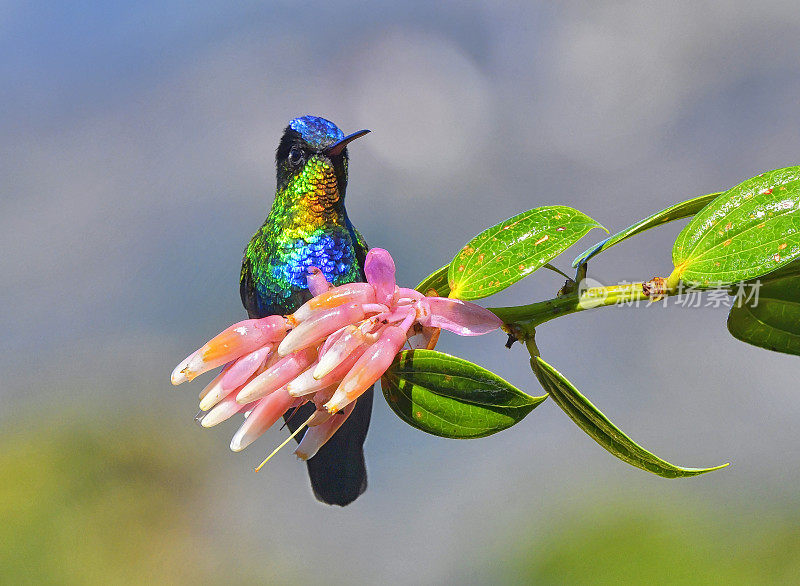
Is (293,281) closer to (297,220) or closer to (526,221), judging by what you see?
(297,220)

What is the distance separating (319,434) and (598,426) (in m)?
0.13

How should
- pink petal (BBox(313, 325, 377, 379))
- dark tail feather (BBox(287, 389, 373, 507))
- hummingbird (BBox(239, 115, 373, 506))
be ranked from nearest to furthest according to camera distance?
pink petal (BBox(313, 325, 377, 379)) < dark tail feather (BBox(287, 389, 373, 507)) < hummingbird (BBox(239, 115, 373, 506))

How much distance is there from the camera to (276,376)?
0.35 metres

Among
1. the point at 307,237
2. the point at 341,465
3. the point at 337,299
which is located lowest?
the point at 341,465

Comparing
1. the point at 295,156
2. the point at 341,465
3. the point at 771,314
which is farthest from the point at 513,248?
the point at 295,156

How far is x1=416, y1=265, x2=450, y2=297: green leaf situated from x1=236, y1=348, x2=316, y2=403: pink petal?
93 mm

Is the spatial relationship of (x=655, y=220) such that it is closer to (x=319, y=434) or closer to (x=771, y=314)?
(x=771, y=314)

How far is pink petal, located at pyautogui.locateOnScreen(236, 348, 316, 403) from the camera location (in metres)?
0.35

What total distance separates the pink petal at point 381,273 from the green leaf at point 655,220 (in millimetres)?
101

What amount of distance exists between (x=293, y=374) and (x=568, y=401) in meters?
0.13

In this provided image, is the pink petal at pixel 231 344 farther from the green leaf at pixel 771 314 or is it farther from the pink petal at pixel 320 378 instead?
the green leaf at pixel 771 314

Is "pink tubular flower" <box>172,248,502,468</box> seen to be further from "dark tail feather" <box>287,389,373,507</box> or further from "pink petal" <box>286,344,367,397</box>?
"dark tail feather" <box>287,389,373,507</box>

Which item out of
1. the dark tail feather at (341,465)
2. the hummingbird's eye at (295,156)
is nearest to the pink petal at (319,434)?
the dark tail feather at (341,465)

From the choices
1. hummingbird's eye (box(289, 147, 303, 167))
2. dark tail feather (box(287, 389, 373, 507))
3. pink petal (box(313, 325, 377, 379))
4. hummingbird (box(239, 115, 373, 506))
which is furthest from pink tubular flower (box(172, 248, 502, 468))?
hummingbird's eye (box(289, 147, 303, 167))
